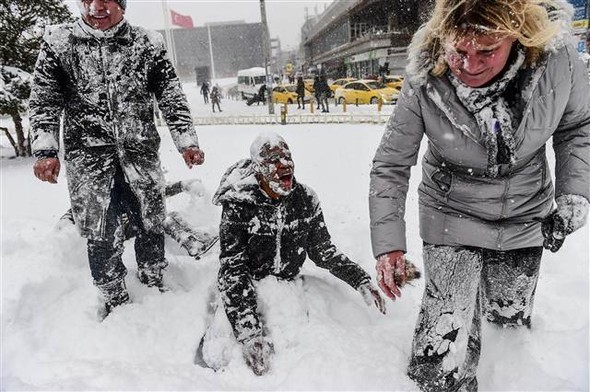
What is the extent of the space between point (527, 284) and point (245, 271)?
5.14ft

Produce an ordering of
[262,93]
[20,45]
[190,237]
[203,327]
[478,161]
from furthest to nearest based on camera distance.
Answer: [262,93]
[20,45]
[190,237]
[203,327]
[478,161]

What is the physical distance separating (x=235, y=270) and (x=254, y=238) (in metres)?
0.22

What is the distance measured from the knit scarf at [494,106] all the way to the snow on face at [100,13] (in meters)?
2.14

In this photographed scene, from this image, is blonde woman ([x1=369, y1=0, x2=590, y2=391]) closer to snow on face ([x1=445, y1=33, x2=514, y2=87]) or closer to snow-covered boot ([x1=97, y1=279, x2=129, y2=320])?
snow on face ([x1=445, y1=33, x2=514, y2=87])

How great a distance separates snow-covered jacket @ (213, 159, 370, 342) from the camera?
2.75 m

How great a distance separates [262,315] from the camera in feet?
9.52

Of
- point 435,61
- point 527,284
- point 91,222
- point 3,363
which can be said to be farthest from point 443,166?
point 3,363

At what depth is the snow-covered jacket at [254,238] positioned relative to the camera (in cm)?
275

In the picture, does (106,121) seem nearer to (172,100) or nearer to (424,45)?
(172,100)

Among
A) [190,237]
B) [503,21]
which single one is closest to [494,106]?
[503,21]

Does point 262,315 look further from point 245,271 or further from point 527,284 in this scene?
point 527,284

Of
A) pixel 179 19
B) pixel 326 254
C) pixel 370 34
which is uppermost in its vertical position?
pixel 179 19

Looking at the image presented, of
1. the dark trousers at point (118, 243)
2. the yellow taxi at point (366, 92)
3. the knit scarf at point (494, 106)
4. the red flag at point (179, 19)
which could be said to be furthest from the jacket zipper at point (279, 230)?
the red flag at point (179, 19)

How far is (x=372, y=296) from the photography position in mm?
2990
